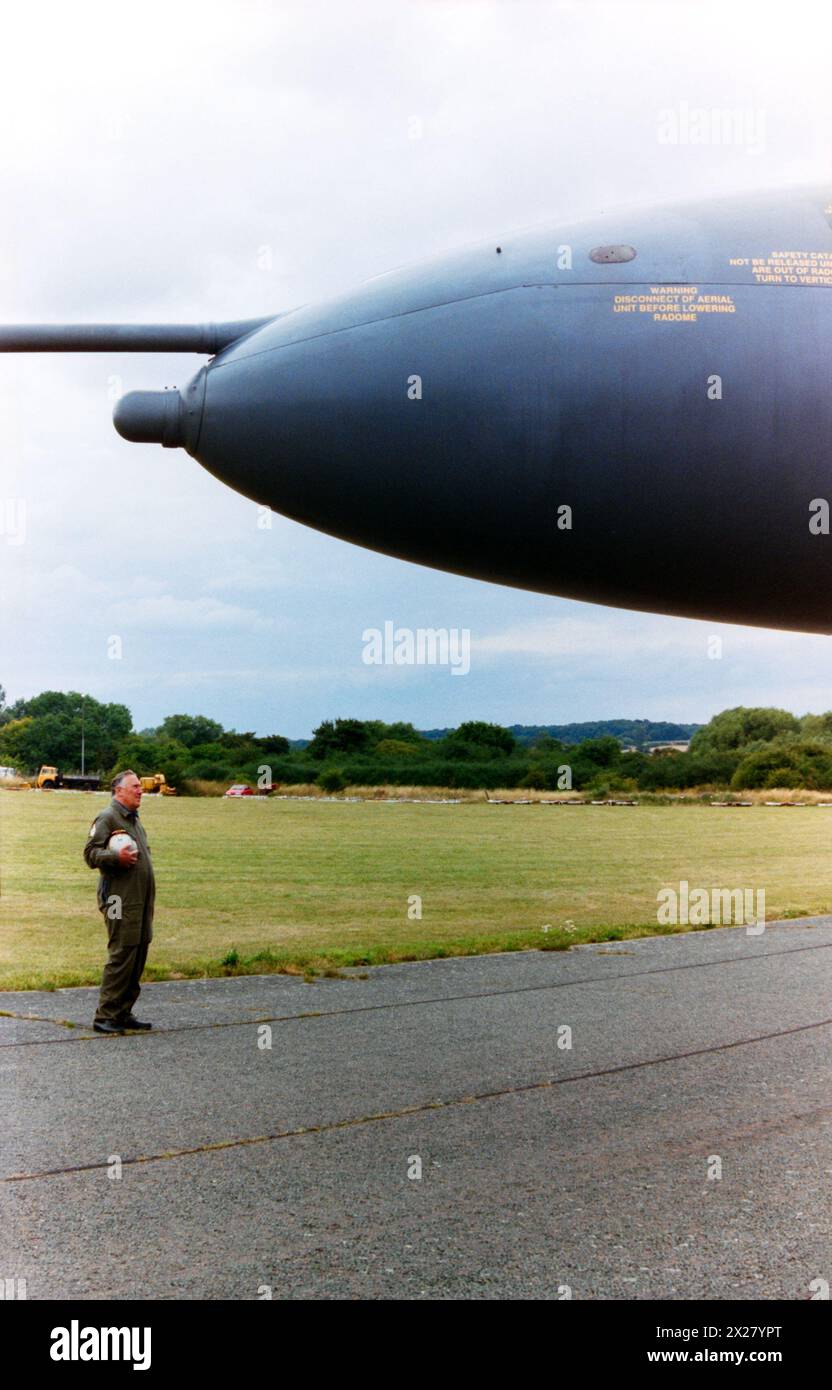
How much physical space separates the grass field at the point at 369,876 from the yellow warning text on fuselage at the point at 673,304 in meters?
8.47

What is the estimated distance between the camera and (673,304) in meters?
3.61

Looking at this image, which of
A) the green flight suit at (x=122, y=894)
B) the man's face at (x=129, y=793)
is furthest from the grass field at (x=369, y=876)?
the man's face at (x=129, y=793)

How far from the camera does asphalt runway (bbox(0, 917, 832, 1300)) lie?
421cm

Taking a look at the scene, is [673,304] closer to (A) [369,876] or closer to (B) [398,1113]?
(B) [398,1113]

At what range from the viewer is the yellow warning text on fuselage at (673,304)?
3.59 m

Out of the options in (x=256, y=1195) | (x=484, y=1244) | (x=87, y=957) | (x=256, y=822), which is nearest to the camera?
(x=484, y=1244)

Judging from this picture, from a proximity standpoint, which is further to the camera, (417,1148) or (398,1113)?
(398,1113)

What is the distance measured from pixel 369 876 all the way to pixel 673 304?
19.1 m

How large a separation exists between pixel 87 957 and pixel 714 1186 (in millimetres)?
8905

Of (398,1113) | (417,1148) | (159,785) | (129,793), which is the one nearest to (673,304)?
(417,1148)

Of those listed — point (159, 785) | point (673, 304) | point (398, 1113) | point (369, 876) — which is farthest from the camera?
point (159, 785)
